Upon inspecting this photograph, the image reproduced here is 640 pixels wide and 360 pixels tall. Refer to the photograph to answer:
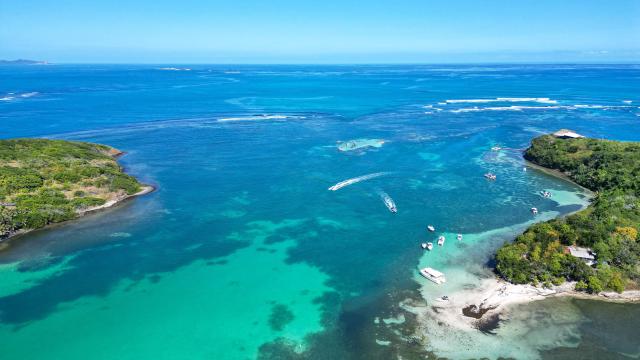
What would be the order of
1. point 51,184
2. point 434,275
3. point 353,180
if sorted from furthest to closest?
point 353,180 < point 51,184 < point 434,275

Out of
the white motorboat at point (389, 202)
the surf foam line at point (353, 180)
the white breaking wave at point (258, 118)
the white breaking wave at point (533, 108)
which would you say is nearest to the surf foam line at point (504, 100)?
the white breaking wave at point (533, 108)

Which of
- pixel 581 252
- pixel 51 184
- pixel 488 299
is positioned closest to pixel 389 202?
pixel 488 299

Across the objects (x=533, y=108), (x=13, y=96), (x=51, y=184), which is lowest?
(x=51, y=184)

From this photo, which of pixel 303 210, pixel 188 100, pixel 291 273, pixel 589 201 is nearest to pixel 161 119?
pixel 188 100

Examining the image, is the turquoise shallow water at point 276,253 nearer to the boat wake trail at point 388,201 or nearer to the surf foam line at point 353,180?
the boat wake trail at point 388,201

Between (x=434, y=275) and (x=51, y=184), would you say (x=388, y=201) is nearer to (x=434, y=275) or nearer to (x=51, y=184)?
(x=434, y=275)

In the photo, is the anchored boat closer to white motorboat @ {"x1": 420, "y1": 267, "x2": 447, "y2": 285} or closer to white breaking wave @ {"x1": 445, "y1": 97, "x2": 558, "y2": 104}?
white motorboat @ {"x1": 420, "y1": 267, "x2": 447, "y2": 285}

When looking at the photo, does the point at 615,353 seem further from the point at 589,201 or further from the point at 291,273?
the point at 589,201
